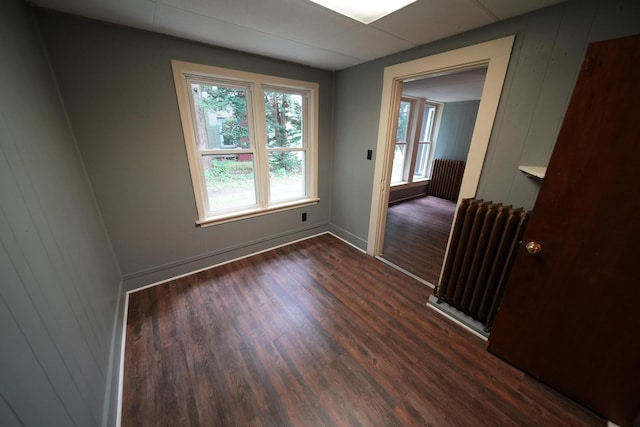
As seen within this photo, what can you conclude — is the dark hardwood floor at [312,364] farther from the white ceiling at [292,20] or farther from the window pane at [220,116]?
the white ceiling at [292,20]

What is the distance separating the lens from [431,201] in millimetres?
5297

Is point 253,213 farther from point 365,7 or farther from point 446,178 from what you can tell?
point 446,178

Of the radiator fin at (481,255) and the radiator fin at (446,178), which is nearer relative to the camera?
the radiator fin at (481,255)

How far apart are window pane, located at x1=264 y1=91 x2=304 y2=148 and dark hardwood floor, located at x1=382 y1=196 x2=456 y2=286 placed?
191cm

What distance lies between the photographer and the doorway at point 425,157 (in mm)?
Answer: 2965

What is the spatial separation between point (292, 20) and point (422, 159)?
5.08 metres

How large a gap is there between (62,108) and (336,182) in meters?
2.63

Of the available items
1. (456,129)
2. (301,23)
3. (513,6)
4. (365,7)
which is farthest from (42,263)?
(456,129)

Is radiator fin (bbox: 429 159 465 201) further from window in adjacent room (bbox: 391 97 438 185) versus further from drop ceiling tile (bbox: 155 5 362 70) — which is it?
drop ceiling tile (bbox: 155 5 362 70)

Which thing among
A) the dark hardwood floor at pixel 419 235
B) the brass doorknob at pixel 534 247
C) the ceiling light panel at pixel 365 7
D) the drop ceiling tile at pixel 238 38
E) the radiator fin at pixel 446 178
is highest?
the ceiling light panel at pixel 365 7

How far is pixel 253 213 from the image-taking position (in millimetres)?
2701

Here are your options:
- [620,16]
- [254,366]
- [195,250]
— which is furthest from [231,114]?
[620,16]

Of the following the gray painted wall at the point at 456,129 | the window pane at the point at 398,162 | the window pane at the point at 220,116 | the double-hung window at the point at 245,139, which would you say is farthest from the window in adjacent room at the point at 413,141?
the window pane at the point at 220,116

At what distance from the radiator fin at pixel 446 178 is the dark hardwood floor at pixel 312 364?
386 cm
